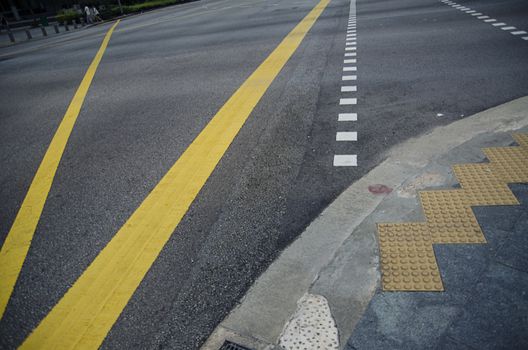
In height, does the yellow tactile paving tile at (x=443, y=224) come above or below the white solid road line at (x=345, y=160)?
above

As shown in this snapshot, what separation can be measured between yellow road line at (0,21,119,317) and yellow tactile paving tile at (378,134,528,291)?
319 cm

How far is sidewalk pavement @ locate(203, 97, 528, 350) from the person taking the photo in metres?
2.24

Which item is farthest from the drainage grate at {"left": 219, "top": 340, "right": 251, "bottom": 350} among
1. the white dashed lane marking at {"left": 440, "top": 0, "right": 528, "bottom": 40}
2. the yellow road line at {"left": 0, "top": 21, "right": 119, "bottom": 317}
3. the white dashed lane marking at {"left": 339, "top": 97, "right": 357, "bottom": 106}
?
the white dashed lane marking at {"left": 440, "top": 0, "right": 528, "bottom": 40}

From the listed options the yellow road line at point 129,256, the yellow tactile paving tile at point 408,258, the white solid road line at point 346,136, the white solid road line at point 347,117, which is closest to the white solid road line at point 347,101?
the white solid road line at point 347,117

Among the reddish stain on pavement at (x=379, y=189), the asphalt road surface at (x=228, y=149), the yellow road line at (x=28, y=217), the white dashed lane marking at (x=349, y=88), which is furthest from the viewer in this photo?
the white dashed lane marking at (x=349, y=88)

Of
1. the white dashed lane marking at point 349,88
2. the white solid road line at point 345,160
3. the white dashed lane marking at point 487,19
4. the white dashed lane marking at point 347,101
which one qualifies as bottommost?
the white solid road line at point 345,160

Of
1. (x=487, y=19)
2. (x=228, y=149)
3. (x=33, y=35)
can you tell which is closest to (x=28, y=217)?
(x=228, y=149)

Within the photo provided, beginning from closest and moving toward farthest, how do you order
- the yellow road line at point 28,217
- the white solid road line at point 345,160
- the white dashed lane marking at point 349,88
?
the yellow road line at point 28,217 < the white solid road line at point 345,160 < the white dashed lane marking at point 349,88

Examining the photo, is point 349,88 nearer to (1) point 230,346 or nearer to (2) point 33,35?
(1) point 230,346

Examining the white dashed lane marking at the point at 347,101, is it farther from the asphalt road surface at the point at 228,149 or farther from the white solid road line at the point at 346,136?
the white solid road line at the point at 346,136

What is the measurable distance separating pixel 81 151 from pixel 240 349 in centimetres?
447

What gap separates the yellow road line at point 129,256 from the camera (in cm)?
265

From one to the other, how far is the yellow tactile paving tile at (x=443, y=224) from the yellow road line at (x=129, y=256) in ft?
6.69

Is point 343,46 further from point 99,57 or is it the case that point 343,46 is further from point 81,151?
point 99,57
